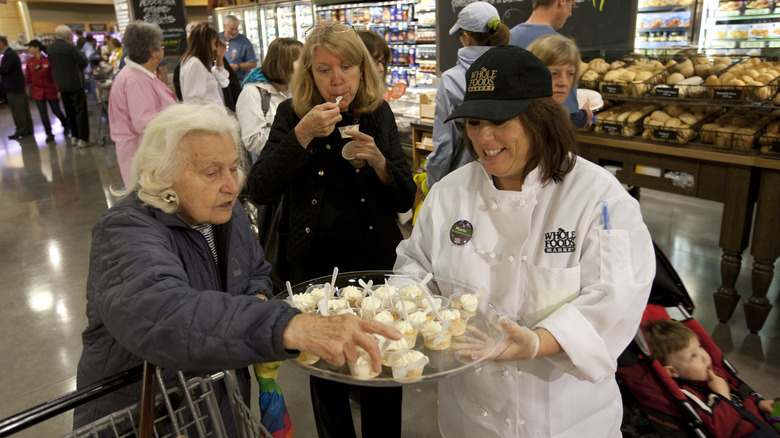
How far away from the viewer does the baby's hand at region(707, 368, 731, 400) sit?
2107 mm

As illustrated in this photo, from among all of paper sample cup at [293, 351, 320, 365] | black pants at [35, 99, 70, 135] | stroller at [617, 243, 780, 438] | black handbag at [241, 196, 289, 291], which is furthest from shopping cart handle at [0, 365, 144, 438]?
black pants at [35, 99, 70, 135]

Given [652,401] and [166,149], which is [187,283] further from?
[652,401]

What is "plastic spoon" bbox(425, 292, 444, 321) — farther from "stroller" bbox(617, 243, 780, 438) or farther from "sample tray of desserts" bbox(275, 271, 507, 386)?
"stroller" bbox(617, 243, 780, 438)

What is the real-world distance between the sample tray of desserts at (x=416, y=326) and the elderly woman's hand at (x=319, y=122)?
59 cm

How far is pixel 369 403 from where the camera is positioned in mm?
2289

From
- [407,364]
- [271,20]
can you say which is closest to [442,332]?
[407,364]

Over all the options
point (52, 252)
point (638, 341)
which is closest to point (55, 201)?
point (52, 252)

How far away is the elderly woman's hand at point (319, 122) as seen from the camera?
205 centimetres

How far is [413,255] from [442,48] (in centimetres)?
462

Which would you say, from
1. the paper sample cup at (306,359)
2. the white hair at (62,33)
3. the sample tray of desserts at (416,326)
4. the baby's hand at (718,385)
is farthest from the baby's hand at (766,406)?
the white hair at (62,33)

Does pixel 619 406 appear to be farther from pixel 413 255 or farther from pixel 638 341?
pixel 413 255

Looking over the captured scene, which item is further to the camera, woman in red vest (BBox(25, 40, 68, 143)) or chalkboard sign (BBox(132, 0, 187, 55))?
woman in red vest (BBox(25, 40, 68, 143))

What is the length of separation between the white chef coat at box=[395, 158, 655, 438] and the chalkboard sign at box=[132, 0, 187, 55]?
8.44 metres

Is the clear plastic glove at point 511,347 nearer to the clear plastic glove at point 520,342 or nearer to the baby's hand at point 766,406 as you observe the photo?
the clear plastic glove at point 520,342
